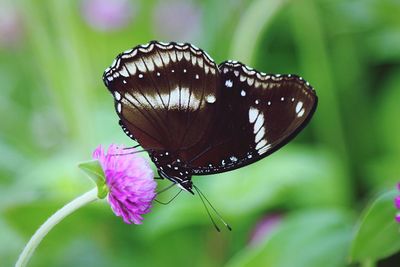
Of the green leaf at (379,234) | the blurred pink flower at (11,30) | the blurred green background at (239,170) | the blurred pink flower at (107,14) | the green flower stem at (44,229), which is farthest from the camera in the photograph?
the blurred pink flower at (11,30)

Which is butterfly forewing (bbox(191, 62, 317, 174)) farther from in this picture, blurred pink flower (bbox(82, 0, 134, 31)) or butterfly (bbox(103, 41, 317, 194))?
blurred pink flower (bbox(82, 0, 134, 31))

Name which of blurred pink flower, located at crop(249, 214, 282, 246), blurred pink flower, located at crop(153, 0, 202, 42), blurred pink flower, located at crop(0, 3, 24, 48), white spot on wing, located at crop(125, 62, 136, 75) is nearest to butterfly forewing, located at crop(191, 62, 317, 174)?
white spot on wing, located at crop(125, 62, 136, 75)

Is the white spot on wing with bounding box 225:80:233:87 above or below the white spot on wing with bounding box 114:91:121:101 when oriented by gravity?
below

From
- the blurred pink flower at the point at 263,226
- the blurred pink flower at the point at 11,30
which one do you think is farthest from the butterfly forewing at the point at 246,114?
the blurred pink flower at the point at 11,30

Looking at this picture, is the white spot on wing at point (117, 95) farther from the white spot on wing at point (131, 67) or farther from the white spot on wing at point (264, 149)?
the white spot on wing at point (264, 149)

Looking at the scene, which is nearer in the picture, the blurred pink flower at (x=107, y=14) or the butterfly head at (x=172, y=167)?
the butterfly head at (x=172, y=167)

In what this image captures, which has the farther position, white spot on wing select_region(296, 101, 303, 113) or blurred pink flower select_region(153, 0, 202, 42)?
blurred pink flower select_region(153, 0, 202, 42)

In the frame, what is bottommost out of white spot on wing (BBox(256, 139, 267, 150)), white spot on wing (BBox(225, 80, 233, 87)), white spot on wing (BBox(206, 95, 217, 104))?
white spot on wing (BBox(256, 139, 267, 150))

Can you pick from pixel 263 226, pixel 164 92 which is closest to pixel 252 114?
pixel 164 92
